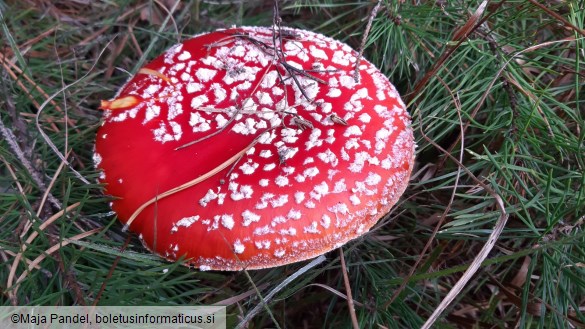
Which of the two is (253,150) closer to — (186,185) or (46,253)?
(186,185)

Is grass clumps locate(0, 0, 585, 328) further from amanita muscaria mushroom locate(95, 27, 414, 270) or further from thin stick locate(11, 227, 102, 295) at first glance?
amanita muscaria mushroom locate(95, 27, 414, 270)

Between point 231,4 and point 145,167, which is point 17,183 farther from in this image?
point 231,4

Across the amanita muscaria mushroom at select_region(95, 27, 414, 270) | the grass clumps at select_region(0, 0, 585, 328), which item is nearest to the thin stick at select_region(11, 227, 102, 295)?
the grass clumps at select_region(0, 0, 585, 328)

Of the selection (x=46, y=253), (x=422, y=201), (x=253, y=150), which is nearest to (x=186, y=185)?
(x=253, y=150)

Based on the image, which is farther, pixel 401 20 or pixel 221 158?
pixel 401 20

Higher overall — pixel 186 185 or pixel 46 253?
pixel 186 185

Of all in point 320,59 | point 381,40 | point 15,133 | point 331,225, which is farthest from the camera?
point 381,40

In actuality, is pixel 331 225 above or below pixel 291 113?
below

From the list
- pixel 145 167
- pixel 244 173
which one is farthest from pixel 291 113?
pixel 145 167
